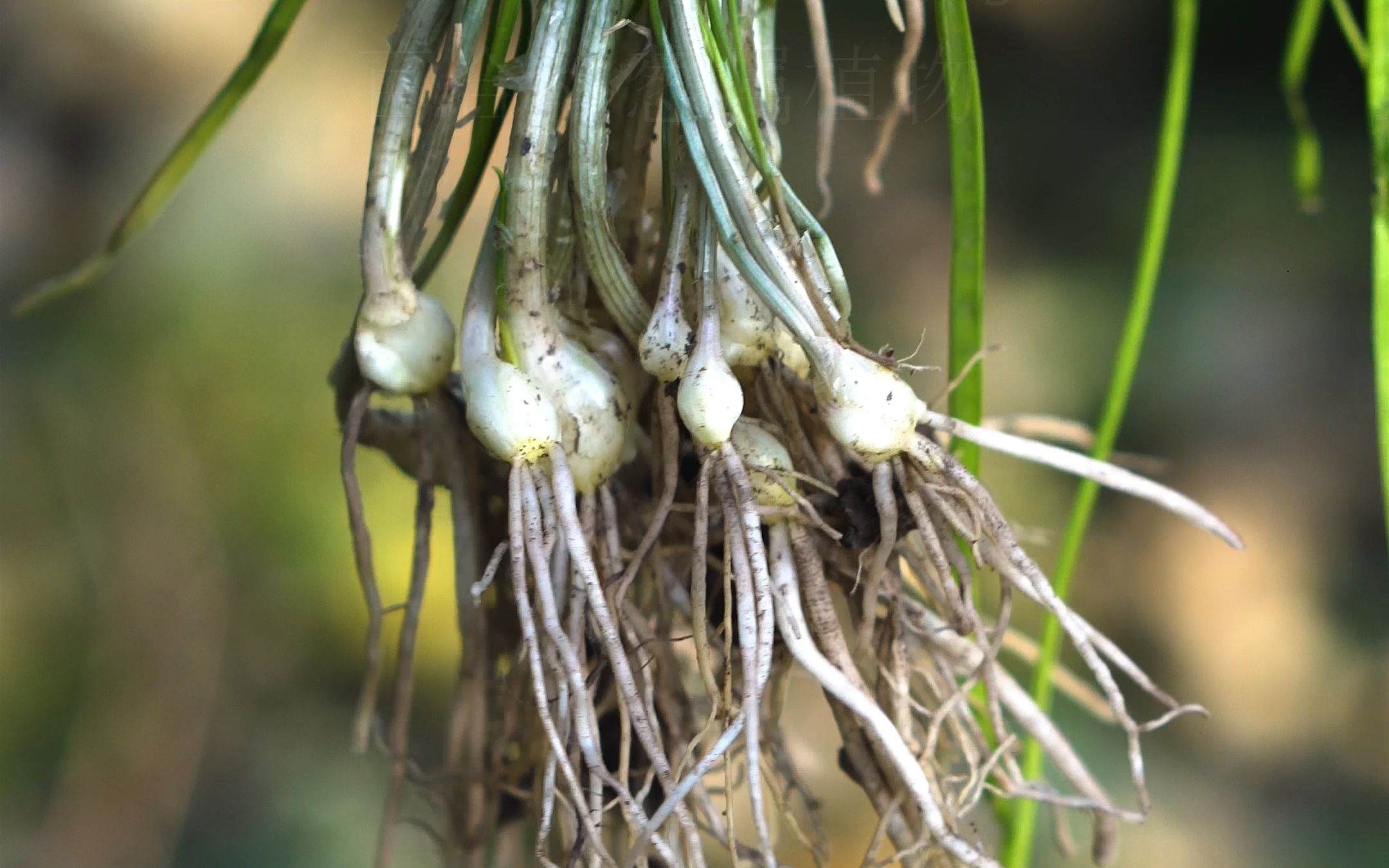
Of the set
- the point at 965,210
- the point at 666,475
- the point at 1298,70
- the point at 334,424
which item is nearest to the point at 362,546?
the point at 666,475

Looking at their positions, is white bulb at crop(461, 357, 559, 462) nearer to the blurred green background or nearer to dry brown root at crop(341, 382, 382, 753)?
dry brown root at crop(341, 382, 382, 753)

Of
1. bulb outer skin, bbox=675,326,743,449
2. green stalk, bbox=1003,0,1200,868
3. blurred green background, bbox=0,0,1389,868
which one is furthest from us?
blurred green background, bbox=0,0,1389,868

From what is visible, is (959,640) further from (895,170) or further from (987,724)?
(895,170)

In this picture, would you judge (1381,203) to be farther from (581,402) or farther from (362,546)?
(362,546)

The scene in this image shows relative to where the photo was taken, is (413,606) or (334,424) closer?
(413,606)

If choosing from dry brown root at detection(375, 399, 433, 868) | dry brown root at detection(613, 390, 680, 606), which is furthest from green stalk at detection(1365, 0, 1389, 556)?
dry brown root at detection(375, 399, 433, 868)
